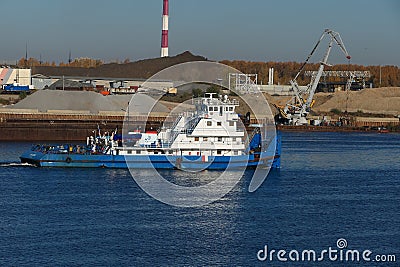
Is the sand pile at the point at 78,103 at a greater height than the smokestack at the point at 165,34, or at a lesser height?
lesser

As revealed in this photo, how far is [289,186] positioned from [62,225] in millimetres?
7939

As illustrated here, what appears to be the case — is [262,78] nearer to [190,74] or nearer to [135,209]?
[190,74]

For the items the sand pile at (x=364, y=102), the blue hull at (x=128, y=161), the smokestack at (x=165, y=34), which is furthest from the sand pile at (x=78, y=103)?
the sand pile at (x=364, y=102)

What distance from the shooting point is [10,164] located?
2552 cm

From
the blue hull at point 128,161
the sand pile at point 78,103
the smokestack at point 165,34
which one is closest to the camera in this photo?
the blue hull at point 128,161

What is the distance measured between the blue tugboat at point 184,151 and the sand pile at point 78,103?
18.7 m

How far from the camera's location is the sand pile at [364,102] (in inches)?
2427

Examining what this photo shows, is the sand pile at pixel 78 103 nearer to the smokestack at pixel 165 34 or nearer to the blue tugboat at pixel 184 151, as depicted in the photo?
the smokestack at pixel 165 34

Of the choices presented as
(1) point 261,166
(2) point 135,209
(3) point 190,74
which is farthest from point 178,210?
(3) point 190,74

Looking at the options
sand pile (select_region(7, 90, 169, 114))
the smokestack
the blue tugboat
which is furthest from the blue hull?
the smokestack

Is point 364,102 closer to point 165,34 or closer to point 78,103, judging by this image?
point 165,34

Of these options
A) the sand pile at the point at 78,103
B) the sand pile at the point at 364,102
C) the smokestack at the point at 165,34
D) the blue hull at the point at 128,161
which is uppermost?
the smokestack at the point at 165,34

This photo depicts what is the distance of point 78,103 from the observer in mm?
45625

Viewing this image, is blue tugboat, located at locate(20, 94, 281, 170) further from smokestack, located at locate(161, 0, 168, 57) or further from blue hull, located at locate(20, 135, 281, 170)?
smokestack, located at locate(161, 0, 168, 57)
